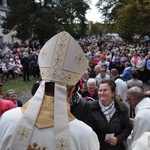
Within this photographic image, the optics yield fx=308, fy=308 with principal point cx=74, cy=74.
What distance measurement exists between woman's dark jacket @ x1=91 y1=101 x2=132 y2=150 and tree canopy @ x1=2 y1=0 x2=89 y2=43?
32.3 m

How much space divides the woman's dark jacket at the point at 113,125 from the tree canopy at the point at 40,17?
3226cm

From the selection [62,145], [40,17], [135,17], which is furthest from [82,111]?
[40,17]

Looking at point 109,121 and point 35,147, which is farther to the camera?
point 109,121

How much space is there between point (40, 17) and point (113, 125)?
110 ft

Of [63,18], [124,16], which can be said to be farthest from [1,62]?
[63,18]

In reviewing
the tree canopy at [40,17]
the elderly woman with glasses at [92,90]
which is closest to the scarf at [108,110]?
the elderly woman with glasses at [92,90]

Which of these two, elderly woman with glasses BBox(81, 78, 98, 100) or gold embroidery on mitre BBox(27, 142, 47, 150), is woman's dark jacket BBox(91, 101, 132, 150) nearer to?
elderly woman with glasses BBox(81, 78, 98, 100)

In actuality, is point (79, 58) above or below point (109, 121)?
above

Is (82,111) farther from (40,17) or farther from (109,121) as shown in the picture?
(40,17)

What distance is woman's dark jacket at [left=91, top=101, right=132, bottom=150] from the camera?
4.14 meters

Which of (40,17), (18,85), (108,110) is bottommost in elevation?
(18,85)

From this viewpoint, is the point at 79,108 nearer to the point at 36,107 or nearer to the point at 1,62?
the point at 36,107

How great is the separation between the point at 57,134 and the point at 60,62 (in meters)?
0.54

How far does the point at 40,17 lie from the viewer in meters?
36.4
